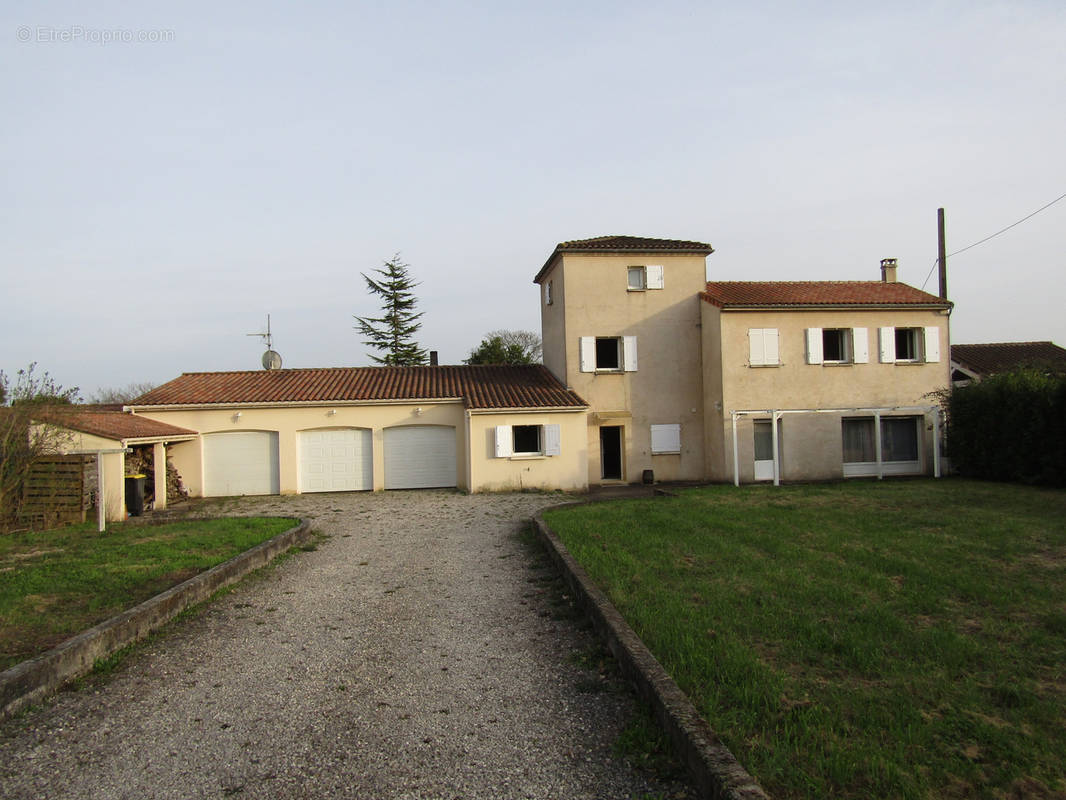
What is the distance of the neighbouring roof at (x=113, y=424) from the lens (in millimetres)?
14430

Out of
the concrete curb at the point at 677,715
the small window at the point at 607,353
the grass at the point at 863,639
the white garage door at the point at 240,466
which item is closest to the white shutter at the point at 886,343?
the small window at the point at 607,353

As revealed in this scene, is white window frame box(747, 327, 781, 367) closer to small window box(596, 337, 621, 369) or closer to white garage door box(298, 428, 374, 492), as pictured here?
small window box(596, 337, 621, 369)

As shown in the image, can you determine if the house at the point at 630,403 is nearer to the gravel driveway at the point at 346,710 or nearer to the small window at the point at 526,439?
the small window at the point at 526,439

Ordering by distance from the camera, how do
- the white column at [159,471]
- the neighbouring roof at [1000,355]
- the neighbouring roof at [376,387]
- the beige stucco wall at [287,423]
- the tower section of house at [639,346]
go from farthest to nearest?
the neighbouring roof at [1000,355], the tower section of house at [639,346], the neighbouring roof at [376,387], the beige stucco wall at [287,423], the white column at [159,471]

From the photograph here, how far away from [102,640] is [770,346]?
1905 centimetres

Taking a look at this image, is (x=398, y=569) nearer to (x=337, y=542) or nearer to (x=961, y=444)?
(x=337, y=542)

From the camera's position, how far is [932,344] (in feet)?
72.2

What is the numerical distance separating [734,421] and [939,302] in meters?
8.21

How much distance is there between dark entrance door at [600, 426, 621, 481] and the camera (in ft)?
74.7

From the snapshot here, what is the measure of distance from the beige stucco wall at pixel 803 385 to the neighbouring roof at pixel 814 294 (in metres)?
0.31

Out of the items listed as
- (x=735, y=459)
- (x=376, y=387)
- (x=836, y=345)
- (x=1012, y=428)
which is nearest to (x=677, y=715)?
(x=735, y=459)

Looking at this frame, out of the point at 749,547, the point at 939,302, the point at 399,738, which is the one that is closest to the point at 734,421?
the point at 939,302

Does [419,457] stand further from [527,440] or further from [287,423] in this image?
[287,423]

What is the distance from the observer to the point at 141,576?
28.0 feet
